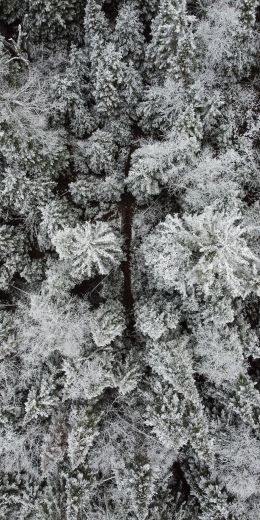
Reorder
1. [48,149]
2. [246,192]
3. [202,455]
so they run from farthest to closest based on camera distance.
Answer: [246,192] → [48,149] → [202,455]

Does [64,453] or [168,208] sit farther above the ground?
[168,208]

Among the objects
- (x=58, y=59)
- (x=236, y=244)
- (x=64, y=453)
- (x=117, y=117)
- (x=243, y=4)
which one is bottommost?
(x=64, y=453)

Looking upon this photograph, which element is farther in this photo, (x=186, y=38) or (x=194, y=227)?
(x=186, y=38)

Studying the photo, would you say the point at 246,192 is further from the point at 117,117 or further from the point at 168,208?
the point at 117,117

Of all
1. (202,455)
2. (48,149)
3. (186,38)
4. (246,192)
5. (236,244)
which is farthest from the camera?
(246,192)

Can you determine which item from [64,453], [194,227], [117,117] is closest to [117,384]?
[64,453]

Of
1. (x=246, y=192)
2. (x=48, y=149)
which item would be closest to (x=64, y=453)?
(x=48, y=149)
